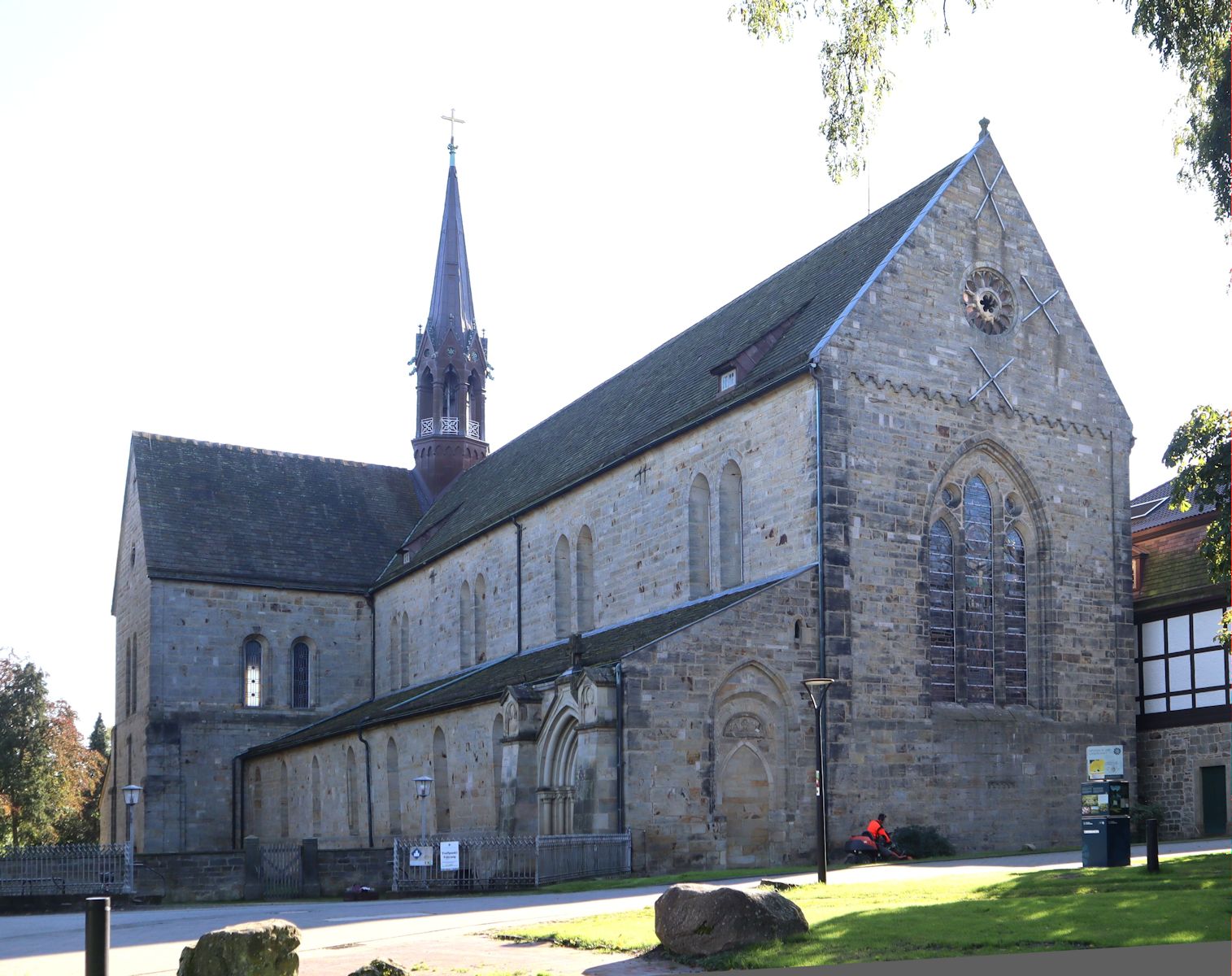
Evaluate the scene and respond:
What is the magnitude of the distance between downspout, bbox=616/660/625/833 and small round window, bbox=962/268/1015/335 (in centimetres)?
1183

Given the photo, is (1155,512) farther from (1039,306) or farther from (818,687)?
(818,687)

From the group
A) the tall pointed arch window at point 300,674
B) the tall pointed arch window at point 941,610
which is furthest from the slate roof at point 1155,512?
the tall pointed arch window at point 300,674

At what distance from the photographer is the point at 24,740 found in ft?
224

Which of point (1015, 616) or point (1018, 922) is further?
point (1015, 616)

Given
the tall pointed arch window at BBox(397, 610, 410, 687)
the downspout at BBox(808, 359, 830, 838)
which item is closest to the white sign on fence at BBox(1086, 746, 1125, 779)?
the downspout at BBox(808, 359, 830, 838)

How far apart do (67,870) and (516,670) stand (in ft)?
37.9

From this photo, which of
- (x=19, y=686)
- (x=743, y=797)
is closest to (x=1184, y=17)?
(x=743, y=797)

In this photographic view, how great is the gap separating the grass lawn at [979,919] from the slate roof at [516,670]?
33.3 feet

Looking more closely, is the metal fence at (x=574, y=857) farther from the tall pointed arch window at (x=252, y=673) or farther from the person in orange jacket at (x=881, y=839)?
the tall pointed arch window at (x=252, y=673)

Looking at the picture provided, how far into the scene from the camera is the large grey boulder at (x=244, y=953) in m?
12.6

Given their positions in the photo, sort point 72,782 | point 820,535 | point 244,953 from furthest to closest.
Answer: point 72,782
point 820,535
point 244,953

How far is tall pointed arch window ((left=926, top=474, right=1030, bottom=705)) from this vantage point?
31047mm

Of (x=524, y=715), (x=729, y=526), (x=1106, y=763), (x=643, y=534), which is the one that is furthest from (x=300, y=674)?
(x=1106, y=763)

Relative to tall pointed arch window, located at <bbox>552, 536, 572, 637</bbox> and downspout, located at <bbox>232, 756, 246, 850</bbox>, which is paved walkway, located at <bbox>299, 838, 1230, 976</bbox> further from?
downspout, located at <bbox>232, 756, 246, 850</bbox>
